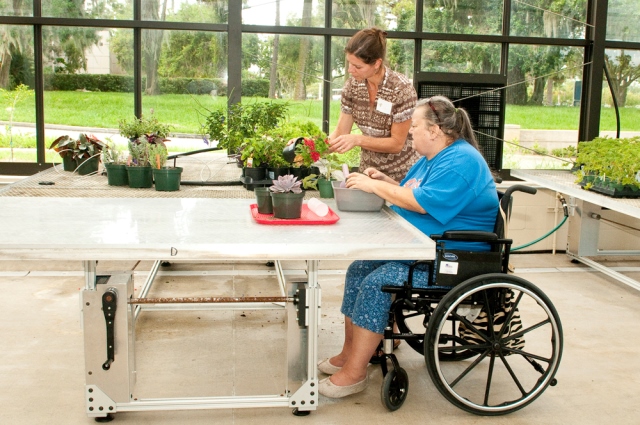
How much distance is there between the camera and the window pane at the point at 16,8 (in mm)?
5496

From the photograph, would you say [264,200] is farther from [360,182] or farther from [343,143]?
[343,143]

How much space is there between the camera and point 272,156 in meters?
3.65

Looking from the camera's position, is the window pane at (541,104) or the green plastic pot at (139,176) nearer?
the green plastic pot at (139,176)

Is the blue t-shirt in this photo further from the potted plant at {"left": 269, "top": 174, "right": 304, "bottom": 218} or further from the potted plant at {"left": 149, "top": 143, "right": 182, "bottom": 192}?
the potted plant at {"left": 149, "top": 143, "right": 182, "bottom": 192}

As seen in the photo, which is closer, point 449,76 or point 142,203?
point 142,203

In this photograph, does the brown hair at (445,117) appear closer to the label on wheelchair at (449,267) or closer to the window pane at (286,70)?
the label on wheelchair at (449,267)

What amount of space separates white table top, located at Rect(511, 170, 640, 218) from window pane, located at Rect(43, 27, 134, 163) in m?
3.13

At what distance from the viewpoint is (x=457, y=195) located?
109 inches

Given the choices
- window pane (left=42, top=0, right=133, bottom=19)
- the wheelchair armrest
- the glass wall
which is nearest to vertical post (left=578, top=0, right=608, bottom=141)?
the glass wall

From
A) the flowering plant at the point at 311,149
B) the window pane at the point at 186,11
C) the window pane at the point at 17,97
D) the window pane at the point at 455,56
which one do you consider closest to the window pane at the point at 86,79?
the window pane at the point at 17,97

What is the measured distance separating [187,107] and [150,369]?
291 cm

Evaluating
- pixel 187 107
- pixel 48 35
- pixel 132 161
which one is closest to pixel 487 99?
pixel 187 107

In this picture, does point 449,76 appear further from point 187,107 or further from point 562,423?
point 562,423

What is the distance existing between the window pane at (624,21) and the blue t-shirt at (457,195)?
12.5 ft
